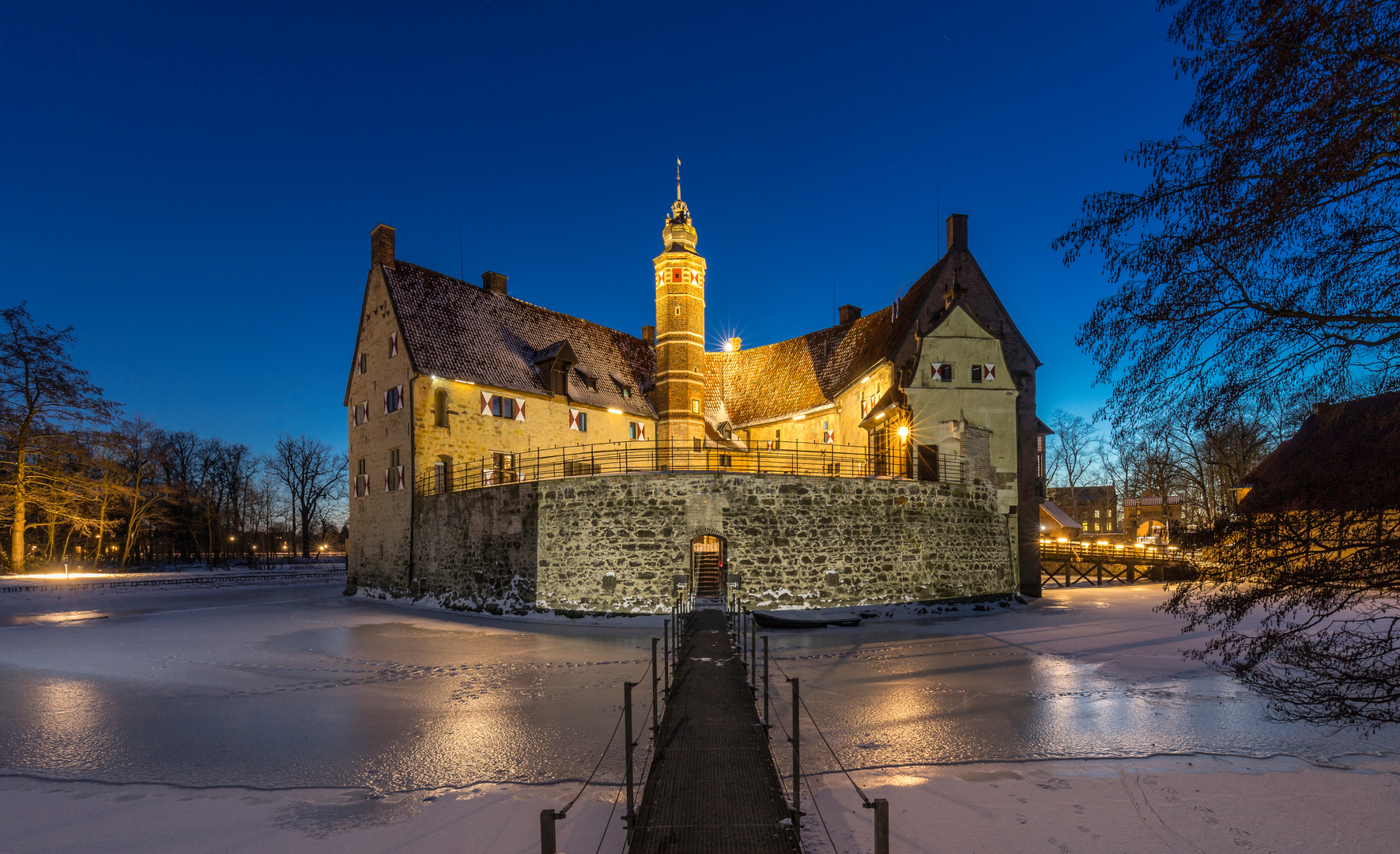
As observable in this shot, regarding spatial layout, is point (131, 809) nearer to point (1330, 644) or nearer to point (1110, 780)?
point (1110, 780)

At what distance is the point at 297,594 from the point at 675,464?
17.8 m

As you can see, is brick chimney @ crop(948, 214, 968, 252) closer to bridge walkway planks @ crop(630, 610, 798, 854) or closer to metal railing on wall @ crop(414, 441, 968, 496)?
metal railing on wall @ crop(414, 441, 968, 496)

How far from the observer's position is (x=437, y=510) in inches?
958

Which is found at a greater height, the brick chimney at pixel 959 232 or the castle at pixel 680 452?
the brick chimney at pixel 959 232

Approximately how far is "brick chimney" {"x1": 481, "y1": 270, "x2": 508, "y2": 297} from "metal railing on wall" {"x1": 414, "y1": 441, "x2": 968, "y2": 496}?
28.1 feet

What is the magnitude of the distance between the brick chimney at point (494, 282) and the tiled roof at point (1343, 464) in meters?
30.7

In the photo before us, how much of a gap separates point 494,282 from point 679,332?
1012 centimetres

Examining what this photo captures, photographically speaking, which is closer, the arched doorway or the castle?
the castle

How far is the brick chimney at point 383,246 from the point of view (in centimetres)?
2841

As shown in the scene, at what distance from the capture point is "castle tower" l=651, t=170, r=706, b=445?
1088 inches

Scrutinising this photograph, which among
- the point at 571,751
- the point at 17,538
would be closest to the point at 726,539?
the point at 571,751

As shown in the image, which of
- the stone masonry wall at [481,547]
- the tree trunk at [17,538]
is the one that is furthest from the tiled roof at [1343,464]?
the tree trunk at [17,538]

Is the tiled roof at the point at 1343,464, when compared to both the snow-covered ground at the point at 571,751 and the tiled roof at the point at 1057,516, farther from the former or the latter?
the tiled roof at the point at 1057,516

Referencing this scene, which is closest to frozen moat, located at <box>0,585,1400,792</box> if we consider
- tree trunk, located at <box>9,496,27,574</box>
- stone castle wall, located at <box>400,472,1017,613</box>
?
stone castle wall, located at <box>400,472,1017,613</box>
